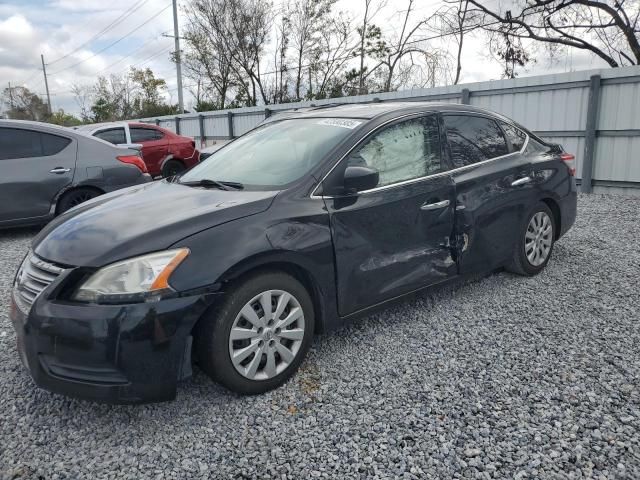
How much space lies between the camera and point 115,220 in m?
2.80

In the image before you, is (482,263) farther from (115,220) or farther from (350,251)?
(115,220)

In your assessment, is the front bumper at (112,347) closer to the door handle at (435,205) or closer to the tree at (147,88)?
the door handle at (435,205)

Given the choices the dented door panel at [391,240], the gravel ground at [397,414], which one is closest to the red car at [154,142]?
the gravel ground at [397,414]

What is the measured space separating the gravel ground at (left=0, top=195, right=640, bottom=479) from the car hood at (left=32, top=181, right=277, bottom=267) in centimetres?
87

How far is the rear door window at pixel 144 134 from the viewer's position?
11.5m

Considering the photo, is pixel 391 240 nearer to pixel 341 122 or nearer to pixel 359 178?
pixel 359 178

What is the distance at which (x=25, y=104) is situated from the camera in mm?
64812

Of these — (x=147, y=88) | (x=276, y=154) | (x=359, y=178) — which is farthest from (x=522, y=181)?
(x=147, y=88)

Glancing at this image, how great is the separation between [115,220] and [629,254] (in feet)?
16.2

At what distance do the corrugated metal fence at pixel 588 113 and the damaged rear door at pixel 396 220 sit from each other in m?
6.26

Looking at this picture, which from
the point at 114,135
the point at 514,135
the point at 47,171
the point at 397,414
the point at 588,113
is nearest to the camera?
the point at 397,414

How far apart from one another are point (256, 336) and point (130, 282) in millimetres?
705

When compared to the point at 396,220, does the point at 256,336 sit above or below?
below

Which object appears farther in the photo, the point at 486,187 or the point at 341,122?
the point at 486,187
